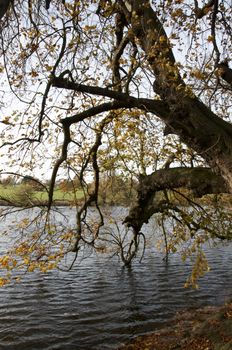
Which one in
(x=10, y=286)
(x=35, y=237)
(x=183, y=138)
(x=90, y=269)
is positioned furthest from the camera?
(x=90, y=269)

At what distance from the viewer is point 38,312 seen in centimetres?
1322

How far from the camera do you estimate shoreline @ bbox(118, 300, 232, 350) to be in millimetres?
8477

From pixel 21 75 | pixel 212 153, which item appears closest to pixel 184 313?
pixel 212 153

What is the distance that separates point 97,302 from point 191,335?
18.2 ft

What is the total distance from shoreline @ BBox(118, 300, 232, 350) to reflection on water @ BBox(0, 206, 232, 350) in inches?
24.3

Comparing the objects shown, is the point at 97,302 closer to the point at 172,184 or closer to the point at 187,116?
the point at 172,184

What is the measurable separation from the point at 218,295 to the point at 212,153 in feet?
30.1

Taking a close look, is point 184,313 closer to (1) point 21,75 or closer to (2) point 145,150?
(2) point 145,150

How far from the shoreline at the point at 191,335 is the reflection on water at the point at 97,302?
617 mm

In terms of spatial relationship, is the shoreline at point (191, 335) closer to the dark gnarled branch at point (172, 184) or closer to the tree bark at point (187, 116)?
the dark gnarled branch at point (172, 184)

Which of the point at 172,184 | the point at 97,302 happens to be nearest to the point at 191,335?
the point at 172,184

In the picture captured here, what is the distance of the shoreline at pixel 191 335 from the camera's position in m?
8.48

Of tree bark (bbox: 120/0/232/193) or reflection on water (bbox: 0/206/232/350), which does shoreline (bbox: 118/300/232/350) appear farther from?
tree bark (bbox: 120/0/232/193)

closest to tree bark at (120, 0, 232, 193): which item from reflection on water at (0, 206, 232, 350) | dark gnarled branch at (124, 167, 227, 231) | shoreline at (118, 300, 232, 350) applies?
dark gnarled branch at (124, 167, 227, 231)
